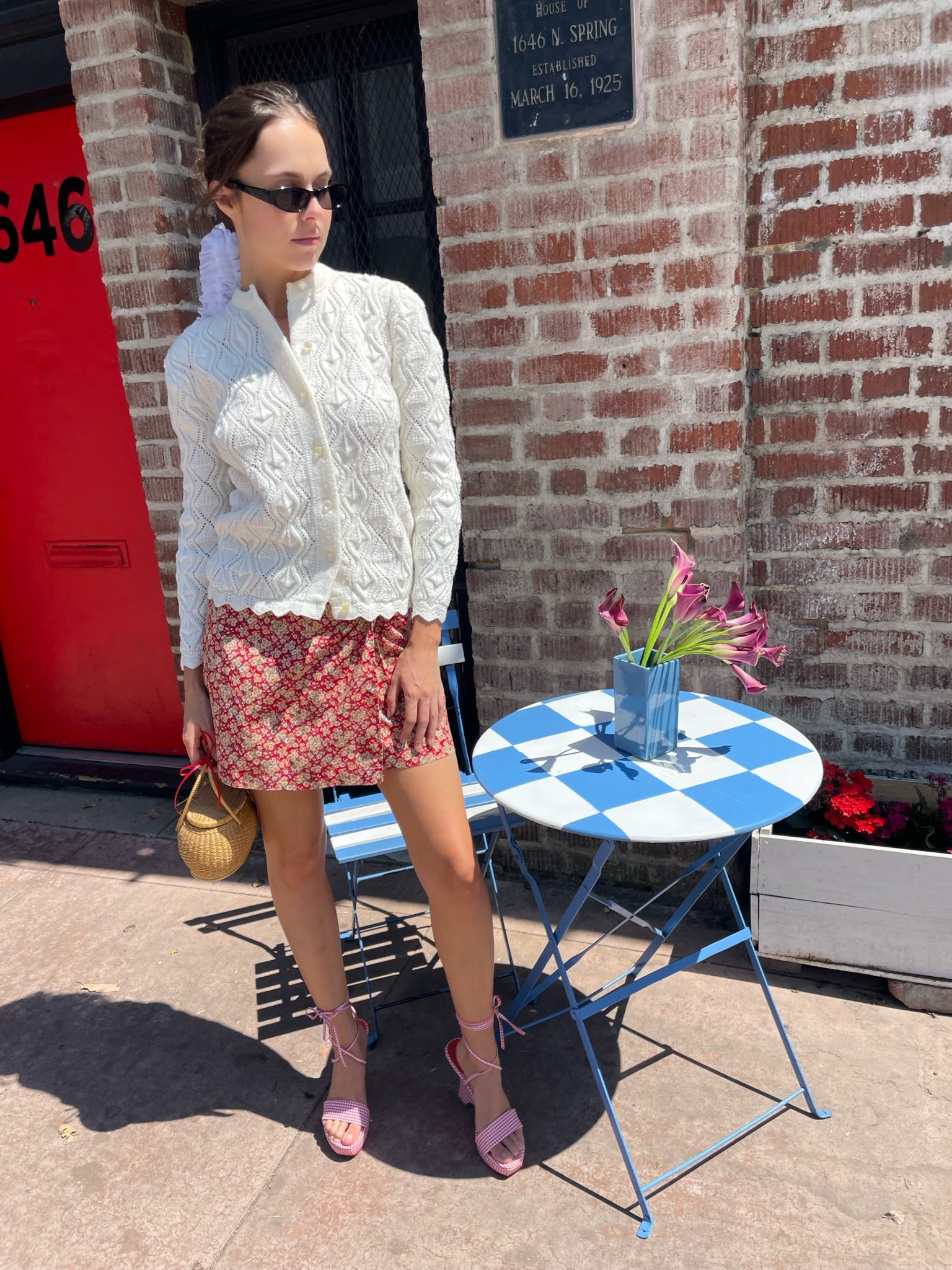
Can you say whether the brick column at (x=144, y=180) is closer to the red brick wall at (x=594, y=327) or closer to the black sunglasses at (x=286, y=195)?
the red brick wall at (x=594, y=327)

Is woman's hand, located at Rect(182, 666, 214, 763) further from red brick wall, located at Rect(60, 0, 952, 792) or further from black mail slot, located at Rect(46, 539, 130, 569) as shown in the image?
black mail slot, located at Rect(46, 539, 130, 569)

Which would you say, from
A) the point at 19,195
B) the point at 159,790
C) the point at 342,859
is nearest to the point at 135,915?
the point at 159,790

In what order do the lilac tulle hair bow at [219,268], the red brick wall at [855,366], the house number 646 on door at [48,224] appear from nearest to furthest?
the lilac tulle hair bow at [219,268]
the red brick wall at [855,366]
the house number 646 on door at [48,224]

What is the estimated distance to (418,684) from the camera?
204 cm

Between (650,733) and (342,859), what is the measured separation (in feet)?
2.97

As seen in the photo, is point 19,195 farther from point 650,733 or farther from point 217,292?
point 650,733

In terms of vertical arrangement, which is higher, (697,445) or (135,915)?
(697,445)

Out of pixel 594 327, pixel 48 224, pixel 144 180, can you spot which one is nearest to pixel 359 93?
pixel 144 180

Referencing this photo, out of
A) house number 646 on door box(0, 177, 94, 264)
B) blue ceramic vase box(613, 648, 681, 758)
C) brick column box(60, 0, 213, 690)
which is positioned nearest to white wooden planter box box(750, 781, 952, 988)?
blue ceramic vase box(613, 648, 681, 758)

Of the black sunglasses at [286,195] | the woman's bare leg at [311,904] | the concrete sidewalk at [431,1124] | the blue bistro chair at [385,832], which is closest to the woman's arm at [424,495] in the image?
the black sunglasses at [286,195]

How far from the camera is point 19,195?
151 inches

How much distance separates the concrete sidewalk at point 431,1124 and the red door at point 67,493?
1431 millimetres

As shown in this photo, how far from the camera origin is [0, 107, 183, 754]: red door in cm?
380

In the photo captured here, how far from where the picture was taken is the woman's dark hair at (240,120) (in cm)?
185
